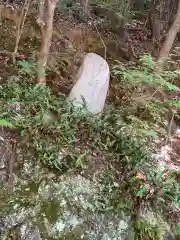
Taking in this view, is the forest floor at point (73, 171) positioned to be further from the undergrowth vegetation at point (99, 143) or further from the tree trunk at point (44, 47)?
the tree trunk at point (44, 47)

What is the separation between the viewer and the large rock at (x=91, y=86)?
573 centimetres

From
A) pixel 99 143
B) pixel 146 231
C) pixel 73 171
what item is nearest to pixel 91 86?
pixel 99 143

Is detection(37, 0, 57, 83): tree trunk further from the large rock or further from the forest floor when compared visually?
the large rock

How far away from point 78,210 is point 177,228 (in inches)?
64.1

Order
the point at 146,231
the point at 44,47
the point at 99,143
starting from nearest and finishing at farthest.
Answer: the point at 146,231 < the point at 99,143 < the point at 44,47

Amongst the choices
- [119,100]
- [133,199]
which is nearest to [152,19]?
[119,100]

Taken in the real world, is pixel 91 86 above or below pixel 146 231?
above

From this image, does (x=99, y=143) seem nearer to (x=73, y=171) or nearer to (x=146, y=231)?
(x=73, y=171)

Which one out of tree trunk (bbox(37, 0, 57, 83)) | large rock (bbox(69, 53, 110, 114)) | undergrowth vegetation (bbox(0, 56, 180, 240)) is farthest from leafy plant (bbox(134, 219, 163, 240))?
tree trunk (bbox(37, 0, 57, 83))

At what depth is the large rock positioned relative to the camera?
5730 millimetres

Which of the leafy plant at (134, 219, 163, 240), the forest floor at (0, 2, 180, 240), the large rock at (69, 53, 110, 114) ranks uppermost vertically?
the large rock at (69, 53, 110, 114)

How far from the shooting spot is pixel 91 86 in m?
5.73

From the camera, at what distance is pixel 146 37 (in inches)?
348

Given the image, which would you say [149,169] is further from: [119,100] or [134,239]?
[119,100]
